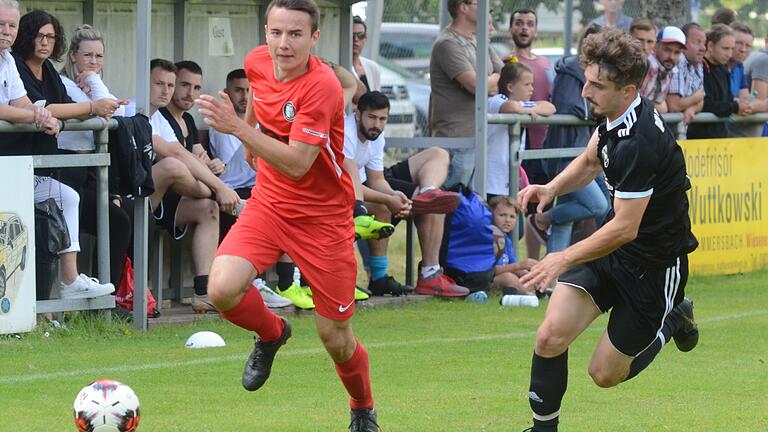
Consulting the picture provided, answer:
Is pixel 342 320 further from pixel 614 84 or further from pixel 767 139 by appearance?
pixel 767 139

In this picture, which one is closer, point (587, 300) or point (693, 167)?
point (587, 300)

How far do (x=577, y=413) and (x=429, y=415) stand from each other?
2.74 ft

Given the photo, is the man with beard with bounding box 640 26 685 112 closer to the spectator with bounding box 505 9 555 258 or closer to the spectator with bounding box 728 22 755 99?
the spectator with bounding box 505 9 555 258

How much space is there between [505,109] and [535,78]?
4.21 feet

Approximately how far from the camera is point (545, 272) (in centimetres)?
637

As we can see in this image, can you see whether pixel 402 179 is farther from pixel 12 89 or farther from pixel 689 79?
pixel 12 89

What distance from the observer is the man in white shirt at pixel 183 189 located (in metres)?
11.0

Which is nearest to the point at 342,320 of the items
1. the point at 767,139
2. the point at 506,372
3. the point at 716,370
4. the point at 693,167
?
the point at 506,372

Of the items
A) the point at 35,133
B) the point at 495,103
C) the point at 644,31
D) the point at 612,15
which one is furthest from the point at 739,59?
the point at 35,133

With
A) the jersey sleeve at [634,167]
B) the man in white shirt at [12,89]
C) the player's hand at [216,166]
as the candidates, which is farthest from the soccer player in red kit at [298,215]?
the player's hand at [216,166]

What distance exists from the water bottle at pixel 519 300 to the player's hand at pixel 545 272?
6081mm

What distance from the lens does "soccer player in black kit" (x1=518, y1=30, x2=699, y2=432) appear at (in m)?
6.67

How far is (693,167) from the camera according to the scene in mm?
14859

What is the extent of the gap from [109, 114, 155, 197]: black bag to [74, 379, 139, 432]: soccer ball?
13.0 ft
